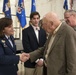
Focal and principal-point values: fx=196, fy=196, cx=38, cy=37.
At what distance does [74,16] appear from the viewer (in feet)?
10.3

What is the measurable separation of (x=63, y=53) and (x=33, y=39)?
120cm

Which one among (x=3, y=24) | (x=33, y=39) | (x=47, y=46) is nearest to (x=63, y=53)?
(x=47, y=46)

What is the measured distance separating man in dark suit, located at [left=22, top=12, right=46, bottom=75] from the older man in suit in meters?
1.02

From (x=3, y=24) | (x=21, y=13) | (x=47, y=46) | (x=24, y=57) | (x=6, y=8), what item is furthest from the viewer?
(x=21, y=13)

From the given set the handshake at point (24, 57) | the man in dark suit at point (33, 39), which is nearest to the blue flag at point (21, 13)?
the man in dark suit at point (33, 39)

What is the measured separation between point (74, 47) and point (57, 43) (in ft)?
0.62

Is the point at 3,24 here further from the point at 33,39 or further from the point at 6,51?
the point at 33,39

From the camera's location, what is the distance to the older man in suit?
204 centimetres

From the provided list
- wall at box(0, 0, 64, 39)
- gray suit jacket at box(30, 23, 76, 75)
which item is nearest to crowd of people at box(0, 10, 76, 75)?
gray suit jacket at box(30, 23, 76, 75)

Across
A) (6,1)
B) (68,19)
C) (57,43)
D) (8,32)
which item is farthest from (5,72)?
(6,1)

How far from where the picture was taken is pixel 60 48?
2.08m

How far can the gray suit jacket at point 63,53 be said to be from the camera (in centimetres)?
Answer: 204

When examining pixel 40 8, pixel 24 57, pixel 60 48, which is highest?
pixel 40 8

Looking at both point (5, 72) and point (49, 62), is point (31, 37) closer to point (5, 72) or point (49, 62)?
point (5, 72)
